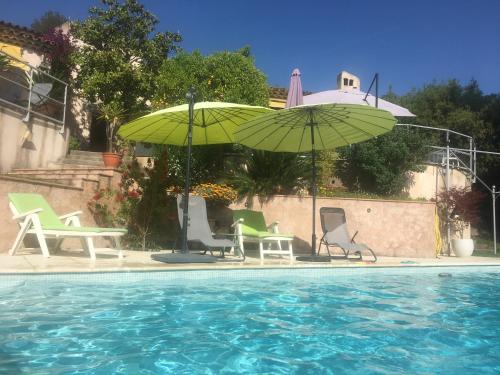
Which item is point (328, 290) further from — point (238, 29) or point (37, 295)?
point (238, 29)

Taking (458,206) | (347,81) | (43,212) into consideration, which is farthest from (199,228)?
(347,81)

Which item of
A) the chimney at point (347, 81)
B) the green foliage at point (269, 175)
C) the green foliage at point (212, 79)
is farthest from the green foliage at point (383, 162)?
the chimney at point (347, 81)

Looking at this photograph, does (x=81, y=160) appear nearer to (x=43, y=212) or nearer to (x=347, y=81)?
(x=43, y=212)

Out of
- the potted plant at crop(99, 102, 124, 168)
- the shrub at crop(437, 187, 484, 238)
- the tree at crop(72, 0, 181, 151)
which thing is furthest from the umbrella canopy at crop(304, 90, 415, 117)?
the potted plant at crop(99, 102, 124, 168)

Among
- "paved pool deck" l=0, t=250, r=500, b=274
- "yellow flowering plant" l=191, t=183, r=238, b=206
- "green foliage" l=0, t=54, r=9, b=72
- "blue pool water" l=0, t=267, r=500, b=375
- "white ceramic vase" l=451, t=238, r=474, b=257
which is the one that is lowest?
"blue pool water" l=0, t=267, r=500, b=375

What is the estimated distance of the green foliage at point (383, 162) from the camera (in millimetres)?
13062

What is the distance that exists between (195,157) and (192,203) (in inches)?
120

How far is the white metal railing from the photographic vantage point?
11.5 meters

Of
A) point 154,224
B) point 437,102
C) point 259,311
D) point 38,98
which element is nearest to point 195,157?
point 154,224

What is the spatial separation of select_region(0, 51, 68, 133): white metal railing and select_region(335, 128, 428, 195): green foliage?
27.9 feet

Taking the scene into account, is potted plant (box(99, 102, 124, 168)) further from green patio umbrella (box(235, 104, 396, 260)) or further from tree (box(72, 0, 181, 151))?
green patio umbrella (box(235, 104, 396, 260))

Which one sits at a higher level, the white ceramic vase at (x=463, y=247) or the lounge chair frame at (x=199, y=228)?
the lounge chair frame at (x=199, y=228)

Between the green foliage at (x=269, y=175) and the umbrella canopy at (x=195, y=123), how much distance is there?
1.45m

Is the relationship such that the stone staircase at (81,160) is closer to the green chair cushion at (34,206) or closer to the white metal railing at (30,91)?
the white metal railing at (30,91)
